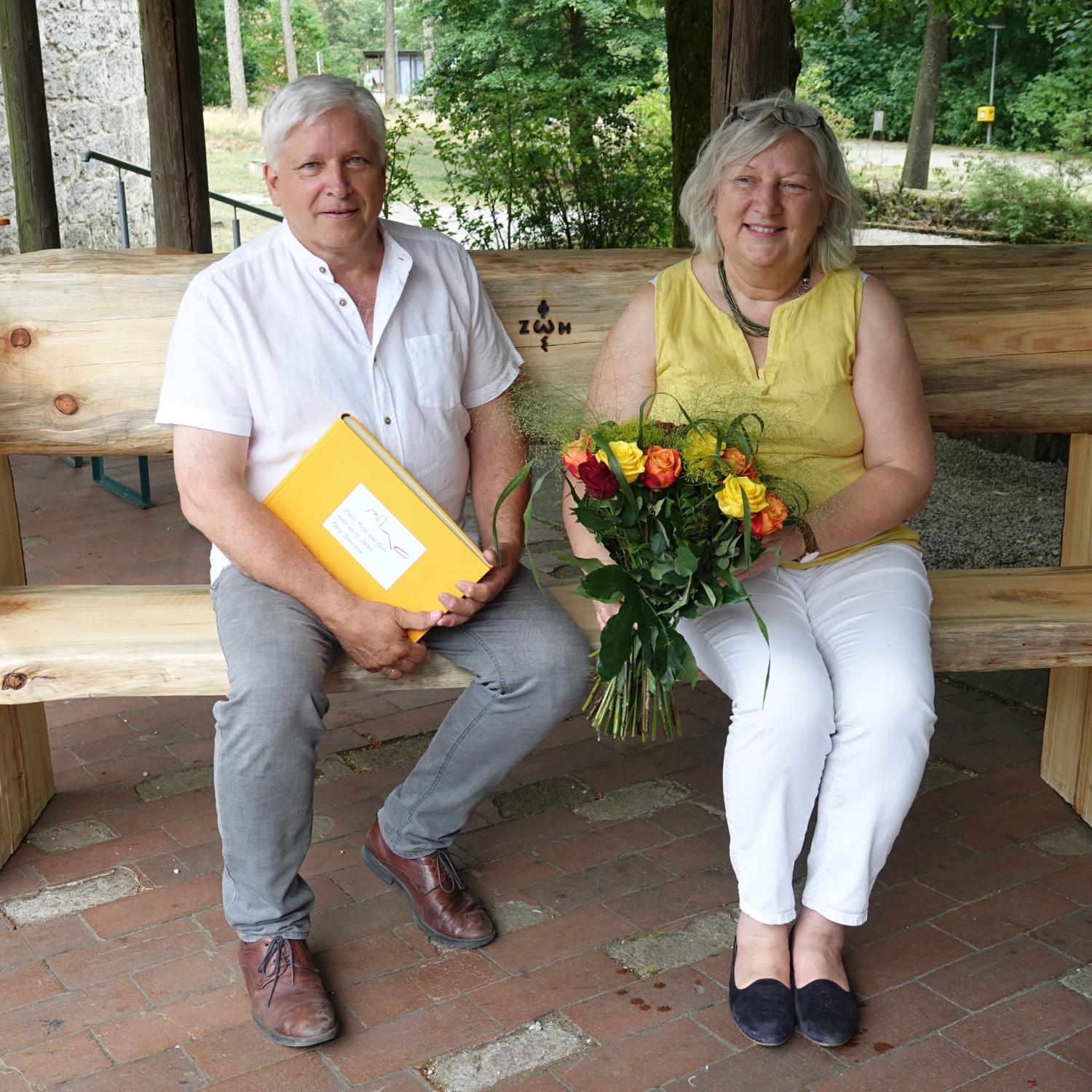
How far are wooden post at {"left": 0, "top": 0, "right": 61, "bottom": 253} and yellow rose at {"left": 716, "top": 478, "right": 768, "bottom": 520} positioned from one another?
607cm

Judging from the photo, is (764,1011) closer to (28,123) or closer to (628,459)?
(628,459)

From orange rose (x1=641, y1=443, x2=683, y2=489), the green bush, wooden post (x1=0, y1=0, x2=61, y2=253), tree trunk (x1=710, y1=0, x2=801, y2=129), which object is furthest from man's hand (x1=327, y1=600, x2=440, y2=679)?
the green bush

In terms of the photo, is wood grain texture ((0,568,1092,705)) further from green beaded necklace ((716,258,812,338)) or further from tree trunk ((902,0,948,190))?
tree trunk ((902,0,948,190))

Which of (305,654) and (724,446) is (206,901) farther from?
(724,446)

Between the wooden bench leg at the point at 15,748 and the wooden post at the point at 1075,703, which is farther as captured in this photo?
the wooden post at the point at 1075,703

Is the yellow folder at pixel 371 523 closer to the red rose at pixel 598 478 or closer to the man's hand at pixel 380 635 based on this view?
the man's hand at pixel 380 635

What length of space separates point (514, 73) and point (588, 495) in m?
13.5

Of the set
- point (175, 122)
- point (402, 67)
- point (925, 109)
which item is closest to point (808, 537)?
point (175, 122)

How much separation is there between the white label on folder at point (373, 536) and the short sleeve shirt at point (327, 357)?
170 millimetres

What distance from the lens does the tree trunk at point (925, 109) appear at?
19.8m

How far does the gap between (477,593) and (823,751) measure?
2.47ft

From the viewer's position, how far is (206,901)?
2.91m

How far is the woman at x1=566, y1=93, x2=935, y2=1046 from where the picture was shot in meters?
2.48

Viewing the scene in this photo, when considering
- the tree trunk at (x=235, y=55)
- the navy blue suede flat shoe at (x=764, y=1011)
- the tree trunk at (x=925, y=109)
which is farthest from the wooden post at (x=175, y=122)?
the tree trunk at (x=235, y=55)
